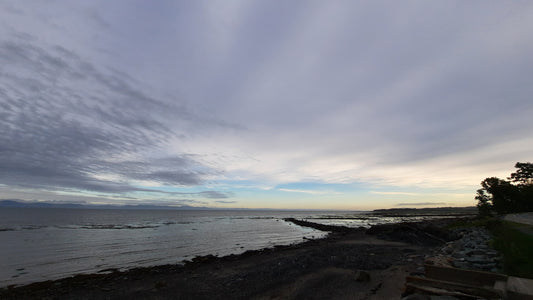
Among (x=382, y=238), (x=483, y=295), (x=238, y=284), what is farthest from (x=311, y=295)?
(x=382, y=238)

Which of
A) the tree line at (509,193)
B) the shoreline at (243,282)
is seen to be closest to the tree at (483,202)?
the tree line at (509,193)

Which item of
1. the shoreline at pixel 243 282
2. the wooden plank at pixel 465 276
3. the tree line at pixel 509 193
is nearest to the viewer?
the wooden plank at pixel 465 276

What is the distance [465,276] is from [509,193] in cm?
5336

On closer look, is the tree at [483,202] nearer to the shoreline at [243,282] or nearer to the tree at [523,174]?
the tree at [523,174]

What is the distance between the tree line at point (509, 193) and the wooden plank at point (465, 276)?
5229 centimetres

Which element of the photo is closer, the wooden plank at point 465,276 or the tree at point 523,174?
the wooden plank at point 465,276

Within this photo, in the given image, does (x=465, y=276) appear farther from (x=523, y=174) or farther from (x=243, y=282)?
(x=523, y=174)

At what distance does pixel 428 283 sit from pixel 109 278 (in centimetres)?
1608

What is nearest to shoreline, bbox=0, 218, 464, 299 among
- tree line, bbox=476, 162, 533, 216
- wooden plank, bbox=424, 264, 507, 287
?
wooden plank, bbox=424, 264, 507, 287

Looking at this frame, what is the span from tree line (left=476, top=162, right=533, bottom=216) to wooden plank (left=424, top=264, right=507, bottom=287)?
52290mm

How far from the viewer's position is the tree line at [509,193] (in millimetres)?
43844

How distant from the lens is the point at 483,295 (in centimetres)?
637

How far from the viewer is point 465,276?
754 cm

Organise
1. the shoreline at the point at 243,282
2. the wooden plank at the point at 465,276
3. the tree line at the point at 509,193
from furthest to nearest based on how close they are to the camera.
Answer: the tree line at the point at 509,193 → the shoreline at the point at 243,282 → the wooden plank at the point at 465,276
